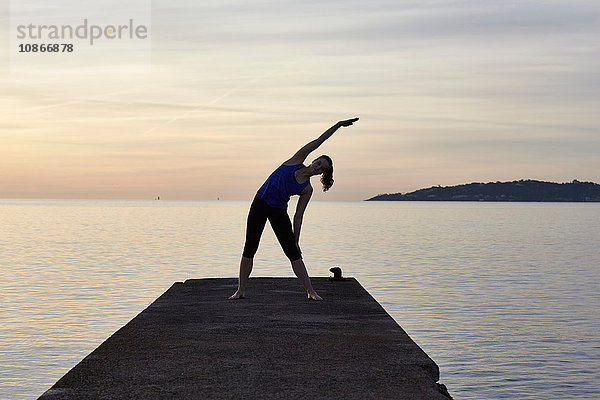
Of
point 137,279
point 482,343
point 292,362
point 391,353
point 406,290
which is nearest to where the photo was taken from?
point 292,362

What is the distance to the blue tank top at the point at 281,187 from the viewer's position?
10046mm

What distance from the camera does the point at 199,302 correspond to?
10.9m

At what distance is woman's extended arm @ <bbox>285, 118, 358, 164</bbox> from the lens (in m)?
9.46

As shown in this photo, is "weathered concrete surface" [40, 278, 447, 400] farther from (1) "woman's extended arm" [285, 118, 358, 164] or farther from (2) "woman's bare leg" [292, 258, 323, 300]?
(1) "woman's extended arm" [285, 118, 358, 164]

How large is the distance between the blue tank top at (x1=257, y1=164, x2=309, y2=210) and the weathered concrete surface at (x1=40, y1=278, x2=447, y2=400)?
1415 millimetres

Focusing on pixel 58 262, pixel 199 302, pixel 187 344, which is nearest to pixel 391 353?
pixel 187 344

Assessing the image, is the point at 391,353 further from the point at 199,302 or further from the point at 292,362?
the point at 199,302

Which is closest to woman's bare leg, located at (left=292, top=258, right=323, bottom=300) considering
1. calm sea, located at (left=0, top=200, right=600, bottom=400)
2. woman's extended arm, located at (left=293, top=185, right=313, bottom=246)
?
woman's extended arm, located at (left=293, top=185, right=313, bottom=246)

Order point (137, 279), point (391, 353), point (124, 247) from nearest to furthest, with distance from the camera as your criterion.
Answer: point (391, 353) < point (137, 279) < point (124, 247)

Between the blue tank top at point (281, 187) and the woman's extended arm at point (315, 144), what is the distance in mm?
89

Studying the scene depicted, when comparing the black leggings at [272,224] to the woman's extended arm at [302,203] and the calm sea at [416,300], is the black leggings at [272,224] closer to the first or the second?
the woman's extended arm at [302,203]

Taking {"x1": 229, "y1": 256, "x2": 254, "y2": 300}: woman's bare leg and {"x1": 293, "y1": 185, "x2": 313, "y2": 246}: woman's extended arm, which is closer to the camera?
{"x1": 293, "y1": 185, "x2": 313, "y2": 246}: woman's extended arm

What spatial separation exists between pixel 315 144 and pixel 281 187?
849 mm

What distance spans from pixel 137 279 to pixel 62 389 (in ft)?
66.0
